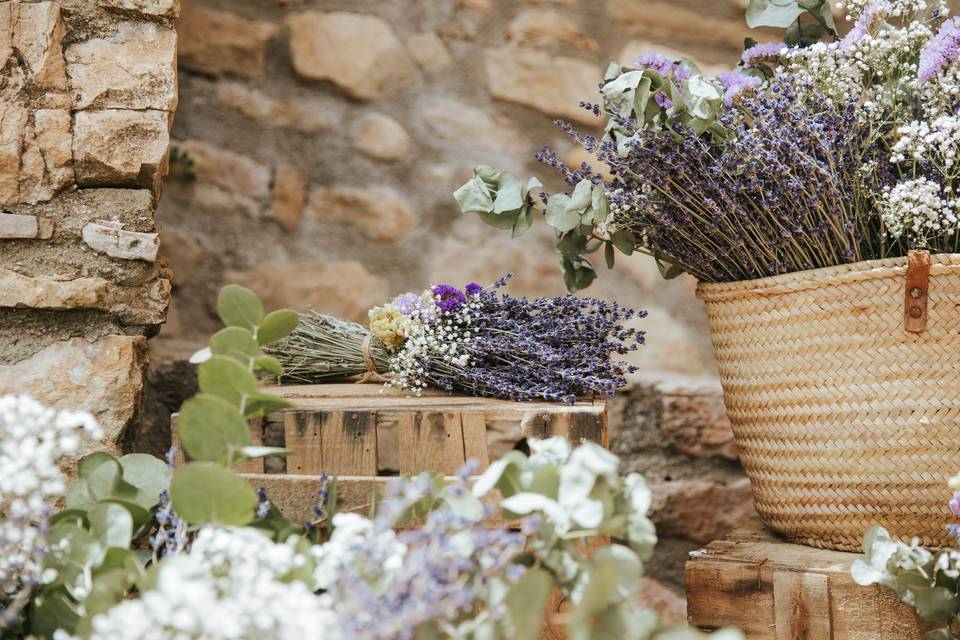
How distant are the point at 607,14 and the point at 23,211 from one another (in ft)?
4.04

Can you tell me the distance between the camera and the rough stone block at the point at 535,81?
1.81m

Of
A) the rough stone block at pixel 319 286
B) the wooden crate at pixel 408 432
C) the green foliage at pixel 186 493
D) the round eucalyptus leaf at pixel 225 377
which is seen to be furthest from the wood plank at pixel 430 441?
the rough stone block at pixel 319 286

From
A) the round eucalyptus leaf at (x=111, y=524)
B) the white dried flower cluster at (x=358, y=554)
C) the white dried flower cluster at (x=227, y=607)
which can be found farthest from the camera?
the round eucalyptus leaf at (x=111, y=524)

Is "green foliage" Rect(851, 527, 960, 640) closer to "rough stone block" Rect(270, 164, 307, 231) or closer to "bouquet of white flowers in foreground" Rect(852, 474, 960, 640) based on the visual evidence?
"bouquet of white flowers in foreground" Rect(852, 474, 960, 640)

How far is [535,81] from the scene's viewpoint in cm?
181

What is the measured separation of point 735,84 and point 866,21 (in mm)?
194

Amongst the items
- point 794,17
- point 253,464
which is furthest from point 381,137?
point 253,464

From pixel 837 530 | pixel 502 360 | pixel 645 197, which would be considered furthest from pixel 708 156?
pixel 837 530

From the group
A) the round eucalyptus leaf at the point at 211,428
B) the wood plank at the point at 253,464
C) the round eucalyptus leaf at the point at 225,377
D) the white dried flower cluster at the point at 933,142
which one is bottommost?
the wood plank at the point at 253,464

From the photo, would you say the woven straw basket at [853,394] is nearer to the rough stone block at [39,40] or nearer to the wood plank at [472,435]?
the wood plank at [472,435]

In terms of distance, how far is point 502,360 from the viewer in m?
1.23

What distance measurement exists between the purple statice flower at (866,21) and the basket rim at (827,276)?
0.31 m

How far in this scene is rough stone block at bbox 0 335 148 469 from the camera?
1085 mm

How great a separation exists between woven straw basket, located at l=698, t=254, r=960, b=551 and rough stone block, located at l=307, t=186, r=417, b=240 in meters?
0.77
